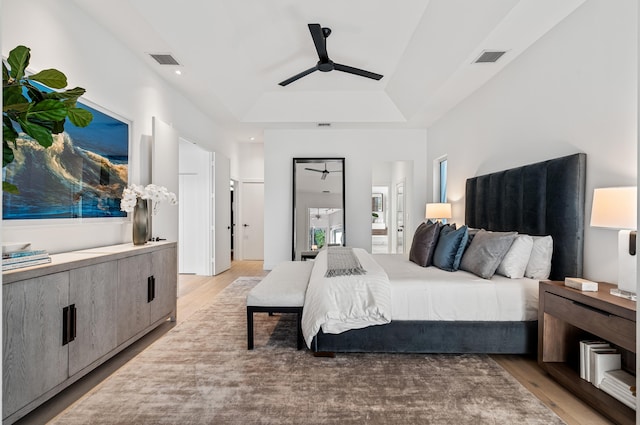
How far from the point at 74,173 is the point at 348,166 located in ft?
14.4

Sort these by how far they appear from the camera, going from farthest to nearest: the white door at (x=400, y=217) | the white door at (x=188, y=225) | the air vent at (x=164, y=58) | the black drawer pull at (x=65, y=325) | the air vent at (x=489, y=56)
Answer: the white door at (x=400, y=217) → the white door at (x=188, y=225) → the air vent at (x=164, y=58) → the air vent at (x=489, y=56) → the black drawer pull at (x=65, y=325)

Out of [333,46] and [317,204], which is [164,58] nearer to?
[333,46]

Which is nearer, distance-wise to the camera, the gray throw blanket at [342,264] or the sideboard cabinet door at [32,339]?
the sideboard cabinet door at [32,339]

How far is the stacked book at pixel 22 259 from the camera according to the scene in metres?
1.77

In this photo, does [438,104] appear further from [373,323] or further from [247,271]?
[247,271]

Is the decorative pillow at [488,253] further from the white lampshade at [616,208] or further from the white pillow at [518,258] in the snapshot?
the white lampshade at [616,208]

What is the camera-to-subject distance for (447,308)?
2615 mm

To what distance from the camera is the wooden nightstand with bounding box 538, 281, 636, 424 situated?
1.79 meters

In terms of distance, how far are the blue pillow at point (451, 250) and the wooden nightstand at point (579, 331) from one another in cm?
75

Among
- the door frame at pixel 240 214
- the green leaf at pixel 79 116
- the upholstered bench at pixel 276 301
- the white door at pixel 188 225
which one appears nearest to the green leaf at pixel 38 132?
the green leaf at pixel 79 116

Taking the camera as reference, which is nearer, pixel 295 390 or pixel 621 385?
pixel 621 385

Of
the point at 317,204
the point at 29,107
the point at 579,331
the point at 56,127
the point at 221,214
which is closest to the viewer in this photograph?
the point at 29,107

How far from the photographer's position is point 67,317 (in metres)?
2.06

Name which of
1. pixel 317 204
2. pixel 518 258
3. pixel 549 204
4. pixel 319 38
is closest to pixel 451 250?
pixel 518 258
